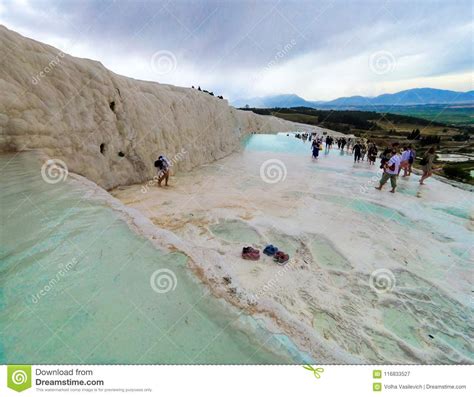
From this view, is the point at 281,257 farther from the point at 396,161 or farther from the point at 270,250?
the point at 396,161

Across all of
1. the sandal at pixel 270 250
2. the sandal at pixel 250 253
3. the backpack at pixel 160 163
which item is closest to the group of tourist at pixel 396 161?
the sandal at pixel 270 250

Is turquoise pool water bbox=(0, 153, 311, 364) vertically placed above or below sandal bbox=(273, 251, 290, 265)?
above

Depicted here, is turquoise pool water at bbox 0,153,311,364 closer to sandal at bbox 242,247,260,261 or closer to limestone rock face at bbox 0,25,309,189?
sandal at bbox 242,247,260,261

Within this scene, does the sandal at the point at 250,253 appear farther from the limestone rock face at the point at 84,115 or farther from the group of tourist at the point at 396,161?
the group of tourist at the point at 396,161

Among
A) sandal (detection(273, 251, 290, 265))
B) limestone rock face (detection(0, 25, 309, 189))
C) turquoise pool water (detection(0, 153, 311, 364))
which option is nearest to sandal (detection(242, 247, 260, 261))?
sandal (detection(273, 251, 290, 265))

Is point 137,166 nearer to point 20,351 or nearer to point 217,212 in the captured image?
point 217,212

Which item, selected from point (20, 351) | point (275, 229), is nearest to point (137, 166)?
point (275, 229)

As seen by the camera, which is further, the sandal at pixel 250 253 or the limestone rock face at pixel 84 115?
the limestone rock face at pixel 84 115
